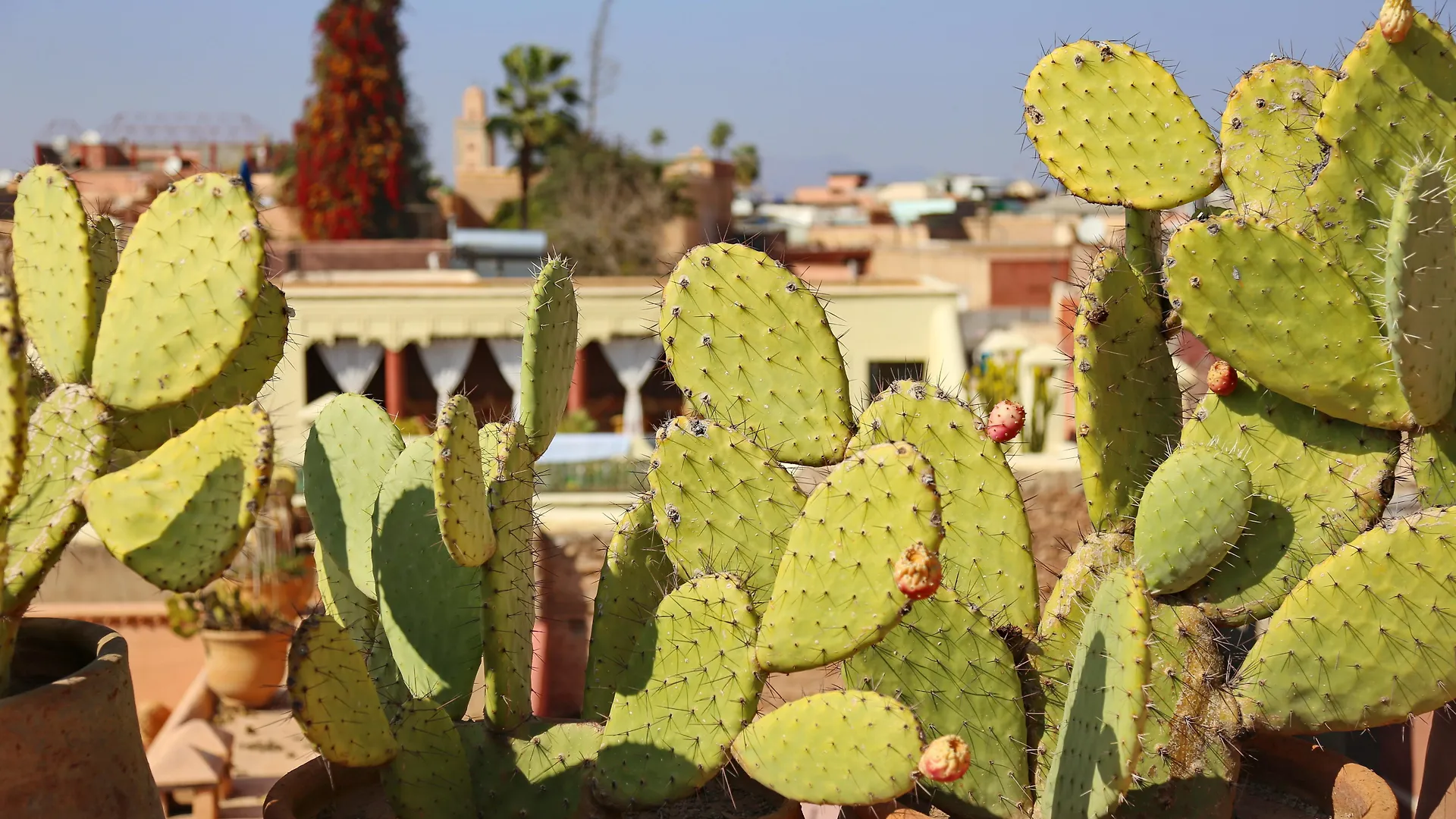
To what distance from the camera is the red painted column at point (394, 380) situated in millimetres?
15789

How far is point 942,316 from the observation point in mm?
14852

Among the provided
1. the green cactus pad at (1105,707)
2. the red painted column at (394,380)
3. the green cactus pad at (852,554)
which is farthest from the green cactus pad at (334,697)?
the red painted column at (394,380)

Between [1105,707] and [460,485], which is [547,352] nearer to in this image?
[460,485]

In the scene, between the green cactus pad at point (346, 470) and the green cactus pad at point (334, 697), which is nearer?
the green cactus pad at point (334, 697)

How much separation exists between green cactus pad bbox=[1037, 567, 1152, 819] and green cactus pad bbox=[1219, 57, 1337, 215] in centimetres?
87

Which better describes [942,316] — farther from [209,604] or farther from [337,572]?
[337,572]

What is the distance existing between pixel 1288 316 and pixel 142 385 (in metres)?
2.00

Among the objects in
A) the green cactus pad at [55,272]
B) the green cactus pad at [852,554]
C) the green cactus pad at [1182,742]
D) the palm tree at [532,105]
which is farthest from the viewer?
the palm tree at [532,105]

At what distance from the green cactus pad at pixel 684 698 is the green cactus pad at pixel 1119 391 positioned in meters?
0.76

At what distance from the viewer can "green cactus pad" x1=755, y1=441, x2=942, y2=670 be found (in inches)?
76.8

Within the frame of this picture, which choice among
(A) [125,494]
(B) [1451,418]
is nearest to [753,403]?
(A) [125,494]

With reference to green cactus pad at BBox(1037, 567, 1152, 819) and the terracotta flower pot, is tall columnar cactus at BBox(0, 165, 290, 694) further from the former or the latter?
the terracotta flower pot

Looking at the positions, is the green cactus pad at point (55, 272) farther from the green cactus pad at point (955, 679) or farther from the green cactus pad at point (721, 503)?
the green cactus pad at point (955, 679)

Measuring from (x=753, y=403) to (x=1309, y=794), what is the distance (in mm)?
1416
